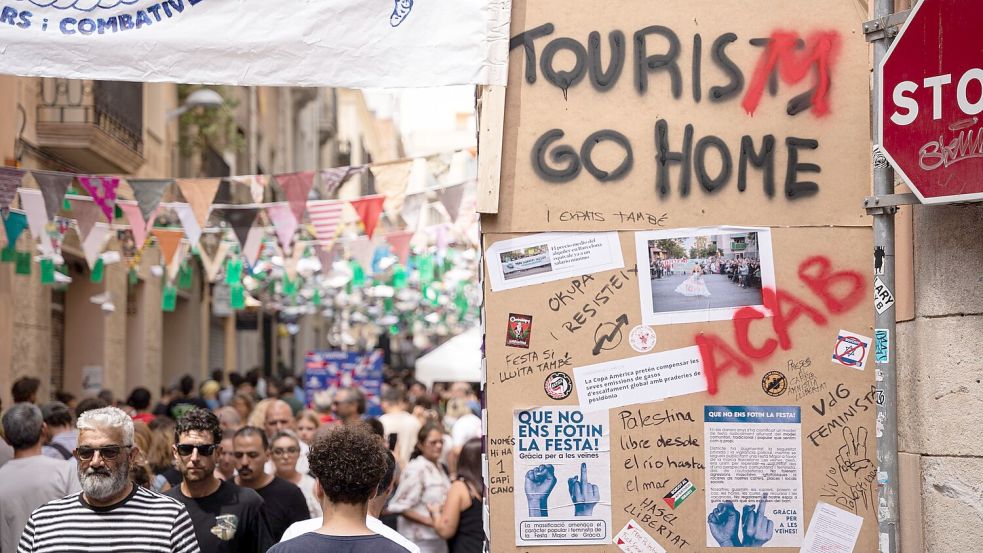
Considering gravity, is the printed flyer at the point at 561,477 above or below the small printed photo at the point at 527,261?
below

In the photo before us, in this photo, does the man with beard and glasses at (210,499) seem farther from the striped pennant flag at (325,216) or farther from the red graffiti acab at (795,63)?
the striped pennant flag at (325,216)

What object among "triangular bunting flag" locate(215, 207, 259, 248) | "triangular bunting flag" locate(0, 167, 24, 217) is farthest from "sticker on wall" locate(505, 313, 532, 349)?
"triangular bunting flag" locate(215, 207, 259, 248)

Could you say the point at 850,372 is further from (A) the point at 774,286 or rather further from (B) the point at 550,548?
(B) the point at 550,548

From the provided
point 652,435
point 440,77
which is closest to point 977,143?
point 652,435

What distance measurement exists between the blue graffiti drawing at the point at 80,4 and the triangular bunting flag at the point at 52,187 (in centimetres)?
693

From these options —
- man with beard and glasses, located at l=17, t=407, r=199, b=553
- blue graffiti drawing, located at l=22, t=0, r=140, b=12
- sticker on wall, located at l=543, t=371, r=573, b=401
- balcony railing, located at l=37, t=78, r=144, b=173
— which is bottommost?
man with beard and glasses, located at l=17, t=407, r=199, b=553

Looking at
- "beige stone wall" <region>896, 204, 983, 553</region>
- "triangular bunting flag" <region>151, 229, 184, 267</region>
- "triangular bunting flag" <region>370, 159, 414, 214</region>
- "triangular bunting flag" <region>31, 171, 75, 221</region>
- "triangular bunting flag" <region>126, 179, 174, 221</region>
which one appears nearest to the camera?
"beige stone wall" <region>896, 204, 983, 553</region>

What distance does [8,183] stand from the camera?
1075 centimetres

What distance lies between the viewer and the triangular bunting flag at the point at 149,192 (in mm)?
11734

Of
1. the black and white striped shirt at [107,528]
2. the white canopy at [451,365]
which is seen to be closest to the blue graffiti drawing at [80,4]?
the black and white striped shirt at [107,528]

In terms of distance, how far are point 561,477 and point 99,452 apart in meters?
1.62

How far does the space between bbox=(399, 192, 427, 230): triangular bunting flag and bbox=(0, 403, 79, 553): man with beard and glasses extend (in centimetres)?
551

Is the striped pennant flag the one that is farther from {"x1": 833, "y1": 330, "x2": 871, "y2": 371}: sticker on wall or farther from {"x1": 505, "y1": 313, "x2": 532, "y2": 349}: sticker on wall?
{"x1": 833, "y1": 330, "x2": 871, "y2": 371}: sticker on wall

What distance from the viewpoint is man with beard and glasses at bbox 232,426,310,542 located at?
23.1 ft
